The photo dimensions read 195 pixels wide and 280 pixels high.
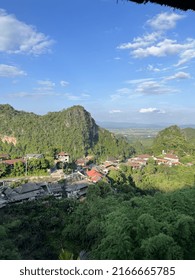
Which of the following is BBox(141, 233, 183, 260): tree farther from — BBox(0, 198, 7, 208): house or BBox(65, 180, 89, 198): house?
BBox(65, 180, 89, 198): house

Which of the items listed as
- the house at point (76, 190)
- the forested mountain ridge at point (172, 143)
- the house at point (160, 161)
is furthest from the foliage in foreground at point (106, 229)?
the forested mountain ridge at point (172, 143)

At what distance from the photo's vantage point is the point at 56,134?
34.2m

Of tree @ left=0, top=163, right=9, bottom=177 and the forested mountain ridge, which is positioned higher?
the forested mountain ridge

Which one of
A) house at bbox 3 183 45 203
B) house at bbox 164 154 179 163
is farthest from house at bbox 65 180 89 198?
house at bbox 164 154 179 163

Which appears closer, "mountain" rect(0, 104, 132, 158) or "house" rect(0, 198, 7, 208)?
"house" rect(0, 198, 7, 208)

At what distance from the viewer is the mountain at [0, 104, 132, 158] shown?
105 feet

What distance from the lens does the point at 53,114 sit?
3784 centimetres

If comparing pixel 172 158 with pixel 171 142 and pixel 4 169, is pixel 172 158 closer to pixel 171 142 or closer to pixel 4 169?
pixel 171 142

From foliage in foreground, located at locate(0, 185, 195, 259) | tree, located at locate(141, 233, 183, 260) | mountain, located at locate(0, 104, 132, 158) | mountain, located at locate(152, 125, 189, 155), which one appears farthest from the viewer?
mountain, located at locate(0, 104, 132, 158)

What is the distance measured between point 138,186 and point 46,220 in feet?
36.5

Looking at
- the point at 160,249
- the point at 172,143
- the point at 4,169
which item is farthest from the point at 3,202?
the point at 172,143

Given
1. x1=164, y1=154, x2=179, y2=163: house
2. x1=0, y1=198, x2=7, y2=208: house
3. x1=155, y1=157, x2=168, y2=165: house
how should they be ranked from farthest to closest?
1. x1=164, y1=154, x2=179, y2=163: house
2. x1=155, y1=157, x2=168, y2=165: house
3. x1=0, y1=198, x2=7, y2=208: house

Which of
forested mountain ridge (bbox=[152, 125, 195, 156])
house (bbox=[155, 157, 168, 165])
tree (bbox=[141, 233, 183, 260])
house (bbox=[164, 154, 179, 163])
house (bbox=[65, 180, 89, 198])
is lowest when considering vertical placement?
house (bbox=[65, 180, 89, 198])
